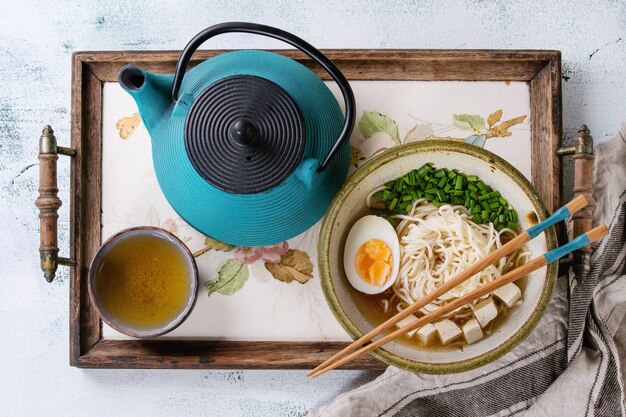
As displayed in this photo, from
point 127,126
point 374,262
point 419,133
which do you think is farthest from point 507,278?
point 127,126

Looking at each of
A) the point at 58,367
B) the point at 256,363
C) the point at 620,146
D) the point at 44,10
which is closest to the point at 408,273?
the point at 256,363

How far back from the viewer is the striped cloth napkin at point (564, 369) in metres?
1.14

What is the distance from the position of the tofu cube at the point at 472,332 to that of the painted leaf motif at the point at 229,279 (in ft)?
1.37

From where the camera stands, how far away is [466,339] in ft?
3.58

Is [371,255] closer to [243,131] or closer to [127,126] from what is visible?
[243,131]

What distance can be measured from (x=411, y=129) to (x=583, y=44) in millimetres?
414

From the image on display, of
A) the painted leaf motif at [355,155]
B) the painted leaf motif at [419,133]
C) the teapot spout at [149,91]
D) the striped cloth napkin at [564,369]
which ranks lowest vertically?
the striped cloth napkin at [564,369]

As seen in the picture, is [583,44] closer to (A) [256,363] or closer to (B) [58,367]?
(A) [256,363]

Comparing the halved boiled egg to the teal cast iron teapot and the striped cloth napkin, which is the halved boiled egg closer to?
the teal cast iron teapot

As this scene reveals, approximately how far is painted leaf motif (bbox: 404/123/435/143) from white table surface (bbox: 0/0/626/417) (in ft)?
0.62

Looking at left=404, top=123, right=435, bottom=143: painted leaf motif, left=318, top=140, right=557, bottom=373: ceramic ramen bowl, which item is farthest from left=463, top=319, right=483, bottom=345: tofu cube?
left=404, top=123, right=435, bottom=143: painted leaf motif

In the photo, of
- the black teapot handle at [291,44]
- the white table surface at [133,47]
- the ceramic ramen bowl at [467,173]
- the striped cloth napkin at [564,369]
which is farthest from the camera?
the white table surface at [133,47]

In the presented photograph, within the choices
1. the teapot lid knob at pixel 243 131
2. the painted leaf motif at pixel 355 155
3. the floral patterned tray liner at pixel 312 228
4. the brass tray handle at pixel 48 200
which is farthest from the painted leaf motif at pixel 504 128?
the brass tray handle at pixel 48 200

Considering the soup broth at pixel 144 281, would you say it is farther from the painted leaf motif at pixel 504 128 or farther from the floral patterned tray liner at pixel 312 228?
the painted leaf motif at pixel 504 128
